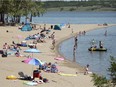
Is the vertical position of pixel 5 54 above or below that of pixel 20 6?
below

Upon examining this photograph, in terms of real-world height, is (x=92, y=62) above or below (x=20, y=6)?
below

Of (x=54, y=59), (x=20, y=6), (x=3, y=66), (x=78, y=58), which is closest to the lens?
(x=3, y=66)

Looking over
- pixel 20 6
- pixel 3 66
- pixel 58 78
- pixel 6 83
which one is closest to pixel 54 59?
pixel 3 66

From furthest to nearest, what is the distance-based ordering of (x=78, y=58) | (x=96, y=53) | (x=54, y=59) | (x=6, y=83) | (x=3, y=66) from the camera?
(x=96, y=53) → (x=78, y=58) → (x=54, y=59) → (x=3, y=66) → (x=6, y=83)

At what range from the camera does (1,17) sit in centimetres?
8981

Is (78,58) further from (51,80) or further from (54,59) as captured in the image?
(51,80)

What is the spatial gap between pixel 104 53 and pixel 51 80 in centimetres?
2441

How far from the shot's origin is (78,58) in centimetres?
4328

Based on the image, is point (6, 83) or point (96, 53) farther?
point (96, 53)

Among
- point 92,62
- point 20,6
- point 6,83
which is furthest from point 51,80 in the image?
point 20,6

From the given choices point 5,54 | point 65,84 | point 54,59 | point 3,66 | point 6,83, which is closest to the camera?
point 6,83

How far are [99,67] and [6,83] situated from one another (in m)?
15.3

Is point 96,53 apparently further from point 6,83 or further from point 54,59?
point 6,83

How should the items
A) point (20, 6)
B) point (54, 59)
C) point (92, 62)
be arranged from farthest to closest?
point (20, 6) → point (92, 62) → point (54, 59)
